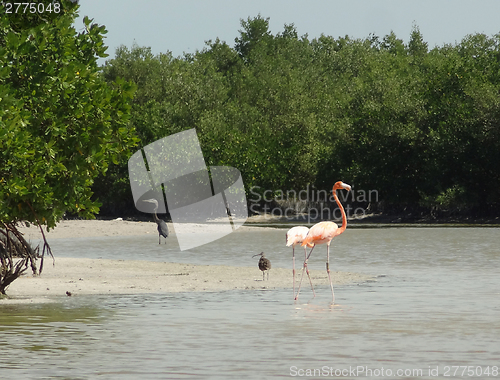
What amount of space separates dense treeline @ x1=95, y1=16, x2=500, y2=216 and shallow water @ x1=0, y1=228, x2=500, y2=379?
32964 millimetres

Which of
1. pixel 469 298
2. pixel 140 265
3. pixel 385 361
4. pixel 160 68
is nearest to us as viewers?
pixel 385 361

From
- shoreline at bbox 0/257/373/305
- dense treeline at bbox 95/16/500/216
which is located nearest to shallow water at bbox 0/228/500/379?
shoreline at bbox 0/257/373/305

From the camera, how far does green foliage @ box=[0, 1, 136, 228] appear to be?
53.7 ft

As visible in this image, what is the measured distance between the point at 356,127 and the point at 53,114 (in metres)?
45.0

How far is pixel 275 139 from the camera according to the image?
66438 millimetres

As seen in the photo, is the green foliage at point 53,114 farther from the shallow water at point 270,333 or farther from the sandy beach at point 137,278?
the shallow water at point 270,333

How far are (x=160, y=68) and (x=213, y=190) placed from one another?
13.4 metres

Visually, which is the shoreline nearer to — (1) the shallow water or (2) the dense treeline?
(1) the shallow water

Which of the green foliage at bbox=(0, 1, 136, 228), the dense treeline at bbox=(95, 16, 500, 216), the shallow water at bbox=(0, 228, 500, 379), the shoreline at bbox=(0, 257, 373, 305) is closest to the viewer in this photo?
the shallow water at bbox=(0, 228, 500, 379)

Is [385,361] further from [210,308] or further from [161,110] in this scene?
[161,110]

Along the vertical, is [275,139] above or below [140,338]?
above

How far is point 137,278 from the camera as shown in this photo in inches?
858

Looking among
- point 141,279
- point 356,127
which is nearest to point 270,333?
point 141,279

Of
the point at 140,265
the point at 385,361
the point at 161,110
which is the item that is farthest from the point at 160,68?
the point at 385,361
